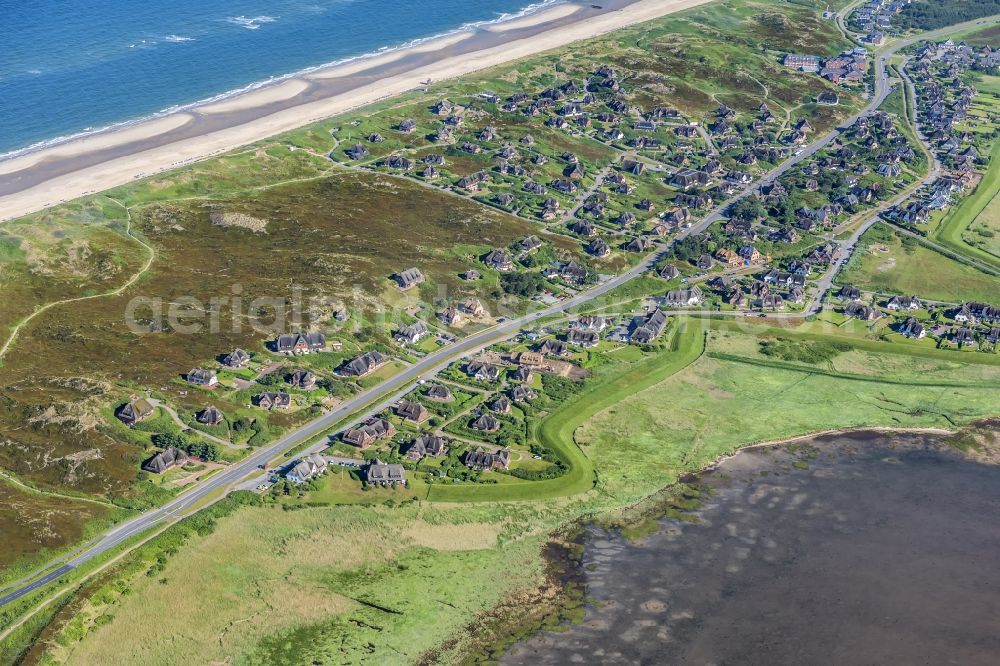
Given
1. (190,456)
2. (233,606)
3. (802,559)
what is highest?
(190,456)

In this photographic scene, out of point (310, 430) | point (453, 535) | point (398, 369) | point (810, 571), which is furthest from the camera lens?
point (398, 369)

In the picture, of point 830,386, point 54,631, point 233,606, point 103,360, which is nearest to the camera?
point 54,631

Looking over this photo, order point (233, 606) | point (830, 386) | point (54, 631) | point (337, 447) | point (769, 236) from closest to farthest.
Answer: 1. point (54, 631)
2. point (233, 606)
3. point (337, 447)
4. point (830, 386)
5. point (769, 236)

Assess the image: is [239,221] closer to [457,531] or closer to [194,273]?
[194,273]

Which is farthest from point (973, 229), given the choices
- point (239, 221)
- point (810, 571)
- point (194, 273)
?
point (194, 273)

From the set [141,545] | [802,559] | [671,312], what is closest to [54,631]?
[141,545]

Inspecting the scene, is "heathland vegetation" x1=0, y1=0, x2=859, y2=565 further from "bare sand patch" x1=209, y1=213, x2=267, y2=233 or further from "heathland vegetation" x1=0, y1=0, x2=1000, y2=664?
"heathland vegetation" x1=0, y1=0, x2=1000, y2=664

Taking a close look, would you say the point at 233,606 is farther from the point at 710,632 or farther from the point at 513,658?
the point at 710,632
